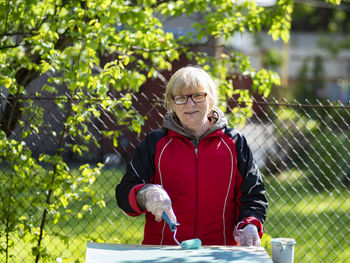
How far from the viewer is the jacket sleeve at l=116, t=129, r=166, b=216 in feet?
8.31

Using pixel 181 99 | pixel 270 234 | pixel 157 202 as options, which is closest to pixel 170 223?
pixel 157 202

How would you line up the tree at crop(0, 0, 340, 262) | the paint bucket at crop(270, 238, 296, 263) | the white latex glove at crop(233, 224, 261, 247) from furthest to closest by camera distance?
the tree at crop(0, 0, 340, 262) → the white latex glove at crop(233, 224, 261, 247) → the paint bucket at crop(270, 238, 296, 263)

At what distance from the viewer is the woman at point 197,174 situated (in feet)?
8.52

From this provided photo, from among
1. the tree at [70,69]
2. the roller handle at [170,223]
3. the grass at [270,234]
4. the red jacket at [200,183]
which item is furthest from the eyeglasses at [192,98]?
the grass at [270,234]

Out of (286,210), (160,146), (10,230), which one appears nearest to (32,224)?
(10,230)

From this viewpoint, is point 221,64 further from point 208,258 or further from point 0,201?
point 208,258

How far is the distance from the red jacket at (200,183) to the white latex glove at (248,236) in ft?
0.11

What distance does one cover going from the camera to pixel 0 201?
4.31 m

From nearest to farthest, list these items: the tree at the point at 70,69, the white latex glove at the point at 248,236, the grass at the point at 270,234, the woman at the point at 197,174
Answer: the white latex glove at the point at 248,236
the woman at the point at 197,174
the tree at the point at 70,69
the grass at the point at 270,234

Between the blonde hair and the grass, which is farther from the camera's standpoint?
the grass

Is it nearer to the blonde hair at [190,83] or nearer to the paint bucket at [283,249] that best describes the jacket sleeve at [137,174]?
the blonde hair at [190,83]

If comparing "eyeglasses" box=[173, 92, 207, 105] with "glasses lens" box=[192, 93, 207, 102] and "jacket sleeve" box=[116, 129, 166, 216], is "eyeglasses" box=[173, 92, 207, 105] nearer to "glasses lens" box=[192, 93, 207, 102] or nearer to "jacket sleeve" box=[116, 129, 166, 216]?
"glasses lens" box=[192, 93, 207, 102]

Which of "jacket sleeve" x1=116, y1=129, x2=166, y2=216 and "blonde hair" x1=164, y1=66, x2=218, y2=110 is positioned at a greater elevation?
"blonde hair" x1=164, y1=66, x2=218, y2=110

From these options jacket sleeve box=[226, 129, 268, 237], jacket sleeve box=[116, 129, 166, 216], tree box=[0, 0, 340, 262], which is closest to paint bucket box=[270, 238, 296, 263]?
jacket sleeve box=[226, 129, 268, 237]
